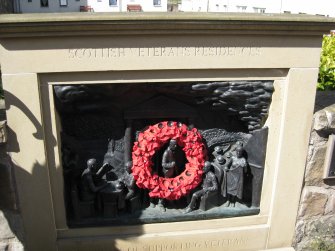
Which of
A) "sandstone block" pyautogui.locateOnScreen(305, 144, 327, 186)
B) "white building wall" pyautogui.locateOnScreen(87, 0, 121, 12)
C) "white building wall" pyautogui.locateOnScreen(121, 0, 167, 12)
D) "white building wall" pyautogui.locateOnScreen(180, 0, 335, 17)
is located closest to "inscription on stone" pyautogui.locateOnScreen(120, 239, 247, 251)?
"sandstone block" pyautogui.locateOnScreen(305, 144, 327, 186)

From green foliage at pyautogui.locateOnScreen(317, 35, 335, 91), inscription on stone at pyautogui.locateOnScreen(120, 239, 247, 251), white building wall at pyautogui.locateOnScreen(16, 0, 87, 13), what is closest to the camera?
inscription on stone at pyautogui.locateOnScreen(120, 239, 247, 251)

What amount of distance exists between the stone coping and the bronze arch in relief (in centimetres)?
48

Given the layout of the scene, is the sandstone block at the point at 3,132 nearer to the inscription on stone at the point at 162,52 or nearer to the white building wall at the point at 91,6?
the inscription on stone at the point at 162,52

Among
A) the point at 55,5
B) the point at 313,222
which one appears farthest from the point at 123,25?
the point at 55,5

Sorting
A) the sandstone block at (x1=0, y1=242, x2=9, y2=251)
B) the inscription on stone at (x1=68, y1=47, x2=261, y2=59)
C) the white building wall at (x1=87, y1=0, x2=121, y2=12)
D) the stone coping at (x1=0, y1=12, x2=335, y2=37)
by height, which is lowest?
the sandstone block at (x1=0, y1=242, x2=9, y2=251)

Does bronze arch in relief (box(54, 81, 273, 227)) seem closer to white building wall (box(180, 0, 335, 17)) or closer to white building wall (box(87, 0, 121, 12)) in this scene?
white building wall (box(180, 0, 335, 17))

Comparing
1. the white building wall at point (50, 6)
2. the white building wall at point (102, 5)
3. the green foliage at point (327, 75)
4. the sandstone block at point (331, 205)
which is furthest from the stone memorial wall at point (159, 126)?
the white building wall at point (50, 6)

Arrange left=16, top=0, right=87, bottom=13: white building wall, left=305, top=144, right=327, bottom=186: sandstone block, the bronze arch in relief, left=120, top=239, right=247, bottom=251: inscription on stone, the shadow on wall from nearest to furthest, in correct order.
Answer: the shadow on wall
the bronze arch in relief
left=305, top=144, right=327, bottom=186: sandstone block
left=120, top=239, right=247, bottom=251: inscription on stone
left=16, top=0, right=87, bottom=13: white building wall

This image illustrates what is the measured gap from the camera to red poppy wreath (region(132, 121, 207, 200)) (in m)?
3.49

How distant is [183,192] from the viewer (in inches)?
144

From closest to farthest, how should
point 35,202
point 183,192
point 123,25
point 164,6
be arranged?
point 123,25, point 35,202, point 183,192, point 164,6

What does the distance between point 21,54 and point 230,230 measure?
2.49 m

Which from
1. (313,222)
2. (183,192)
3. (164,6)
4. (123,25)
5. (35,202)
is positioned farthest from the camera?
(164,6)

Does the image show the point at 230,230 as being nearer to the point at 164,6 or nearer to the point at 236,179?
the point at 236,179
